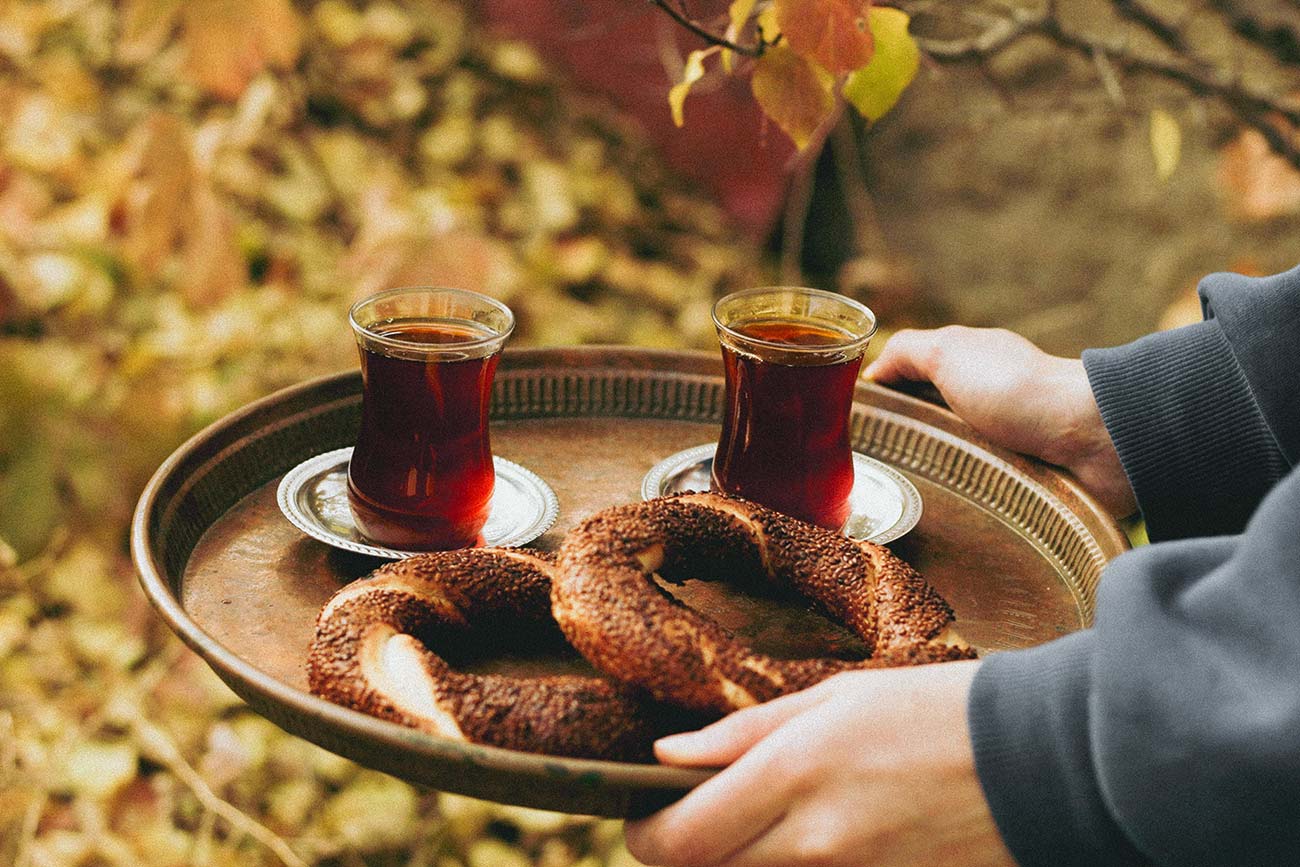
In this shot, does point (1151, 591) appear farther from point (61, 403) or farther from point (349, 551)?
point (61, 403)

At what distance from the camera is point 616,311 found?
3816 millimetres

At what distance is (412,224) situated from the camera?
10.8 ft

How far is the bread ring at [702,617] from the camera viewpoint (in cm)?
110

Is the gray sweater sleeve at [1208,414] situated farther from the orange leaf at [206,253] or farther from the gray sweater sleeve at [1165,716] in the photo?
the orange leaf at [206,253]

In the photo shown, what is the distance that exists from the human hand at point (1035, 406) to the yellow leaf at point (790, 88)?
0.46 metres

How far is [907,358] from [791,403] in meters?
0.45

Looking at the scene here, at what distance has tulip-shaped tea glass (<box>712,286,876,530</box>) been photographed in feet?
4.58

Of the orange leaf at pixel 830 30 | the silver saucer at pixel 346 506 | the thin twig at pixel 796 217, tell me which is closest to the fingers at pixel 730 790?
the silver saucer at pixel 346 506

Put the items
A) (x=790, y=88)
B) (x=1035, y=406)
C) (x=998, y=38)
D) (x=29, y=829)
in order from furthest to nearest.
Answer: (x=29, y=829)
(x=998, y=38)
(x=1035, y=406)
(x=790, y=88)

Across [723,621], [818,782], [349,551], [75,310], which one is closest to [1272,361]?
[723,621]

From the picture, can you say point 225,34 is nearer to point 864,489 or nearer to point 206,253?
point 206,253

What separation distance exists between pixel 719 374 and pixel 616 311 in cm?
201

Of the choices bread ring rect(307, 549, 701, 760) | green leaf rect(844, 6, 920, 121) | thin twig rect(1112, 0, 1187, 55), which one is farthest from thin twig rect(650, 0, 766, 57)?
thin twig rect(1112, 0, 1187, 55)

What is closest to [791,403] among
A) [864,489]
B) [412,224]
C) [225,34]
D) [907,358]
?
[864,489]
